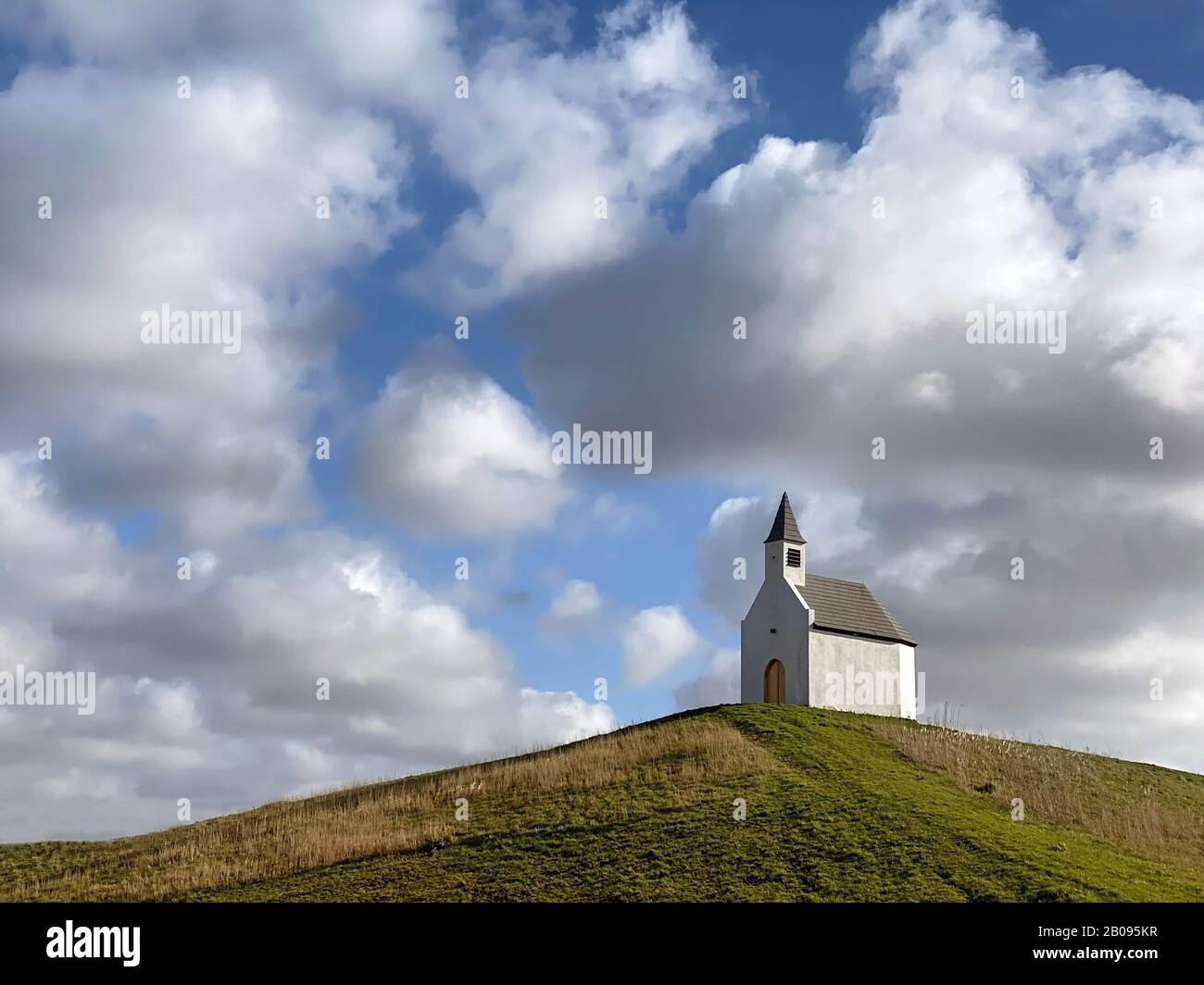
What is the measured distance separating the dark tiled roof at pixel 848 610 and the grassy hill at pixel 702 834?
29.2ft

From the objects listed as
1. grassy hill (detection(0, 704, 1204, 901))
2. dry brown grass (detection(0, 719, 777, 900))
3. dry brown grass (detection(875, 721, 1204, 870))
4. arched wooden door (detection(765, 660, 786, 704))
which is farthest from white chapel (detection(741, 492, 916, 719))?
dry brown grass (detection(0, 719, 777, 900))

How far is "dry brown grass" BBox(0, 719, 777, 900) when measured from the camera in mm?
30266

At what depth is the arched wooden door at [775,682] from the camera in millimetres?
51812

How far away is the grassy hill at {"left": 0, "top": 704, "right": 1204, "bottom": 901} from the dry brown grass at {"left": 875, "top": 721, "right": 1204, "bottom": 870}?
0.15 m

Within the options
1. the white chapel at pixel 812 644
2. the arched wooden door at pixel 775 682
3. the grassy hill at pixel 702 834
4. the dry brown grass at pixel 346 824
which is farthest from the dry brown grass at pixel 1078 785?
the dry brown grass at pixel 346 824

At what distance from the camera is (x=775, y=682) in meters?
52.4

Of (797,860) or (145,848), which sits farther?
(145,848)

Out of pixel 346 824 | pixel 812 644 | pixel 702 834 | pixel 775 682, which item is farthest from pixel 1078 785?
pixel 346 824

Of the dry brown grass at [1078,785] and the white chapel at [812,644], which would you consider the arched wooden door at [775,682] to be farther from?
the dry brown grass at [1078,785]

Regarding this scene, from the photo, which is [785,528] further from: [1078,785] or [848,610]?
[1078,785]
